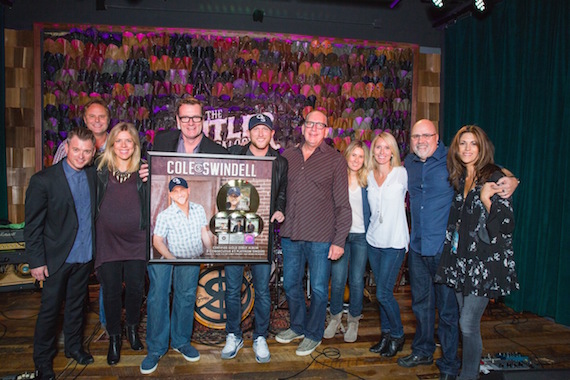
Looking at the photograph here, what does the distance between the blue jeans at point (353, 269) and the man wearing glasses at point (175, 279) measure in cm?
122

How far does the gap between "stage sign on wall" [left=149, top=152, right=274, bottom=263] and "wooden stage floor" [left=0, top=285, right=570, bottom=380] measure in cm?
87

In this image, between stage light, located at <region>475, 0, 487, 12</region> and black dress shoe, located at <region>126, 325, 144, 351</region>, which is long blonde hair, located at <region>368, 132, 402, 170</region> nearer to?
black dress shoe, located at <region>126, 325, 144, 351</region>

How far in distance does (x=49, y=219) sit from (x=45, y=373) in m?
1.06

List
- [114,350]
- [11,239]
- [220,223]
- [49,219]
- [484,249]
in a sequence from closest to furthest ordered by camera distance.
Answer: [484,249], [49,219], [220,223], [114,350], [11,239]

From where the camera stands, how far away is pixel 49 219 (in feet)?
8.54

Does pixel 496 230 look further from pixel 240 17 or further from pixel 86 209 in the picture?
pixel 240 17

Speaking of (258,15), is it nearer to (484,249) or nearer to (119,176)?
(119,176)

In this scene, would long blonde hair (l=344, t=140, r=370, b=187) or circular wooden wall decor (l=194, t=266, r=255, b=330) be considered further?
circular wooden wall decor (l=194, t=266, r=255, b=330)

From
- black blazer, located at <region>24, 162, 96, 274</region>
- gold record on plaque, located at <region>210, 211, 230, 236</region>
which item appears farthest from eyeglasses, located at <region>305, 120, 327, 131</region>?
black blazer, located at <region>24, 162, 96, 274</region>

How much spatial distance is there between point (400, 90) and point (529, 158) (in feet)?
6.51

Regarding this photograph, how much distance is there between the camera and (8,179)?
16.7 ft

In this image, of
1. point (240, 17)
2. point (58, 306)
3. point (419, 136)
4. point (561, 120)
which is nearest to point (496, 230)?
point (419, 136)

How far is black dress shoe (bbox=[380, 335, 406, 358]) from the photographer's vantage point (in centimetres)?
316

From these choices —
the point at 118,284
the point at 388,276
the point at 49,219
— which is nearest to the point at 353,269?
the point at 388,276
